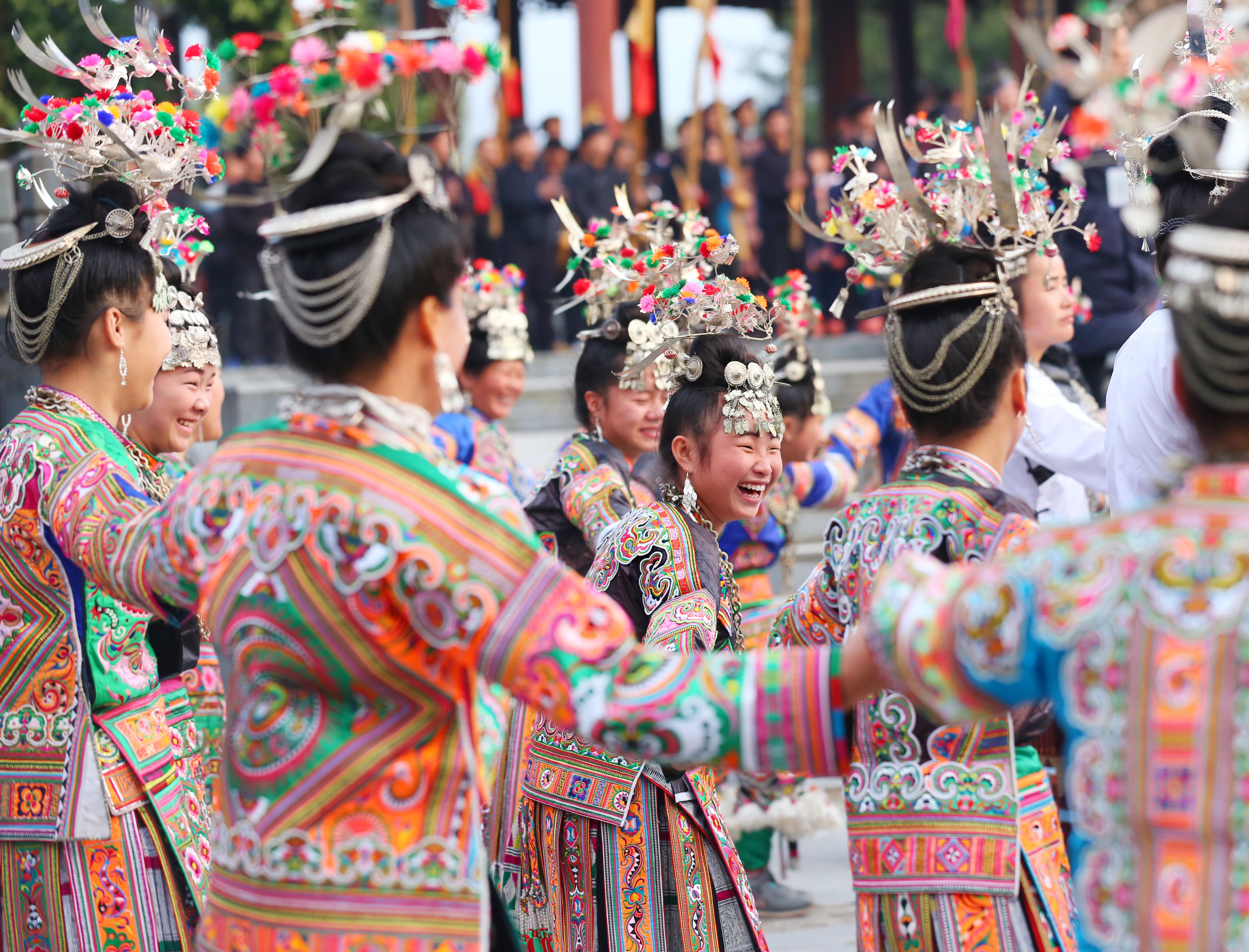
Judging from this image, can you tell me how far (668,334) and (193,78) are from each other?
1.25 metres

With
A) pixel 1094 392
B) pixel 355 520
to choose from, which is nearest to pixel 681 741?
pixel 355 520

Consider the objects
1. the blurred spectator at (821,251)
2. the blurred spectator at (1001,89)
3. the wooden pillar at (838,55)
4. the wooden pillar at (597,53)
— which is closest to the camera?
the blurred spectator at (1001,89)

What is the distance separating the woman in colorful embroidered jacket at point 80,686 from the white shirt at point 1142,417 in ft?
6.54

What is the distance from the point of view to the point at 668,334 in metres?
3.70

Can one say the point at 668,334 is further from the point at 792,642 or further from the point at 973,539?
the point at 973,539

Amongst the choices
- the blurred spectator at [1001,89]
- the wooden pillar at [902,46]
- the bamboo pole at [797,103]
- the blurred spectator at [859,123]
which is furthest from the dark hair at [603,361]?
the wooden pillar at [902,46]

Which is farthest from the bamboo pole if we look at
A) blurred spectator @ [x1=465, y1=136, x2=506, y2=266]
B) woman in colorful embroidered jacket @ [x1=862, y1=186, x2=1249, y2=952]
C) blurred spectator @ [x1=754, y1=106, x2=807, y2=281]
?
woman in colorful embroidered jacket @ [x1=862, y1=186, x2=1249, y2=952]

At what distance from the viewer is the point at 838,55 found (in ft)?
60.3

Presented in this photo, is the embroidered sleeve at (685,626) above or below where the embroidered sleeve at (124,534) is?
below

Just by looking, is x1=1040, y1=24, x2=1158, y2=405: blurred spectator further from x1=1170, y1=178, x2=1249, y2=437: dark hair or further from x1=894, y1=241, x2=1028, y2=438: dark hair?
x1=1170, y1=178, x2=1249, y2=437: dark hair

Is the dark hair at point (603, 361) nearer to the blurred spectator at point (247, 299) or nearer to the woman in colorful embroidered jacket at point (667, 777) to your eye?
the woman in colorful embroidered jacket at point (667, 777)

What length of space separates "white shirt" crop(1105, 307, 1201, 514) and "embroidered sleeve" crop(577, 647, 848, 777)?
1.46m

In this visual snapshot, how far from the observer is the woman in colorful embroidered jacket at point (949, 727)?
260 cm

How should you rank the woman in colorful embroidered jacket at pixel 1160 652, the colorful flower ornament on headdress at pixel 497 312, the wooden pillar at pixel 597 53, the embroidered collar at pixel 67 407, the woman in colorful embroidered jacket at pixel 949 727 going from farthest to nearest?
the wooden pillar at pixel 597 53, the colorful flower ornament on headdress at pixel 497 312, the embroidered collar at pixel 67 407, the woman in colorful embroidered jacket at pixel 949 727, the woman in colorful embroidered jacket at pixel 1160 652
